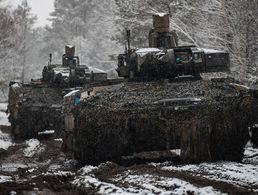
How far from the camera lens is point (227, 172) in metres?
6.00

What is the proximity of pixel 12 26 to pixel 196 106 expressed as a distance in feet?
79.0

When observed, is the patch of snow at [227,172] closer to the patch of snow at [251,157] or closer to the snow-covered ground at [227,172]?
the snow-covered ground at [227,172]

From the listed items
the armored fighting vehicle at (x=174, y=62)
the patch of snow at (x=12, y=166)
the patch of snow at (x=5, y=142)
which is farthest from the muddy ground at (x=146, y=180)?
the patch of snow at (x=5, y=142)

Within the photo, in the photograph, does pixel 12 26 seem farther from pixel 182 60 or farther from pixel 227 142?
pixel 227 142

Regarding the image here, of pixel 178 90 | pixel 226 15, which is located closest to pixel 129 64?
pixel 178 90

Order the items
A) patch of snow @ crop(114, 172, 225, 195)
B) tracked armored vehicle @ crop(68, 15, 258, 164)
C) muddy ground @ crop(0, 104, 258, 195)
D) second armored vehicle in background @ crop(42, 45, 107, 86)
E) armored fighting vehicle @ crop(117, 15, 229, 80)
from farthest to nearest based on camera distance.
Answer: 1. second armored vehicle in background @ crop(42, 45, 107, 86)
2. armored fighting vehicle @ crop(117, 15, 229, 80)
3. tracked armored vehicle @ crop(68, 15, 258, 164)
4. muddy ground @ crop(0, 104, 258, 195)
5. patch of snow @ crop(114, 172, 225, 195)

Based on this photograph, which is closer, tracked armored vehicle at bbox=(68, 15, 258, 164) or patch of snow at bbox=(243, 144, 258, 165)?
tracked armored vehicle at bbox=(68, 15, 258, 164)

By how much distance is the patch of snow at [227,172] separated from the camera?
552 centimetres

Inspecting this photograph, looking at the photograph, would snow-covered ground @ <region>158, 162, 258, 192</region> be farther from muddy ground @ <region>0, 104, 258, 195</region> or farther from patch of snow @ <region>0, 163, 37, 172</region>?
patch of snow @ <region>0, 163, 37, 172</region>

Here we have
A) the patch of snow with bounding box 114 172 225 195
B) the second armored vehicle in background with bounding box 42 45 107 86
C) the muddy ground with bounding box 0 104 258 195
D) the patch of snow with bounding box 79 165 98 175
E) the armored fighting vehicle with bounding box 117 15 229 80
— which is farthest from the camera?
the second armored vehicle in background with bounding box 42 45 107 86

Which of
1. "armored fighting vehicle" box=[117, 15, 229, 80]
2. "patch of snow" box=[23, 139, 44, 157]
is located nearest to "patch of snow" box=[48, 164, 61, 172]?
"patch of snow" box=[23, 139, 44, 157]

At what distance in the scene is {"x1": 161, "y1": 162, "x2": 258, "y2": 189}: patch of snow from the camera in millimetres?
5516

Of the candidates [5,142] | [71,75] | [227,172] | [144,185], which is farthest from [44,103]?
[144,185]

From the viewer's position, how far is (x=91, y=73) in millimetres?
16234
